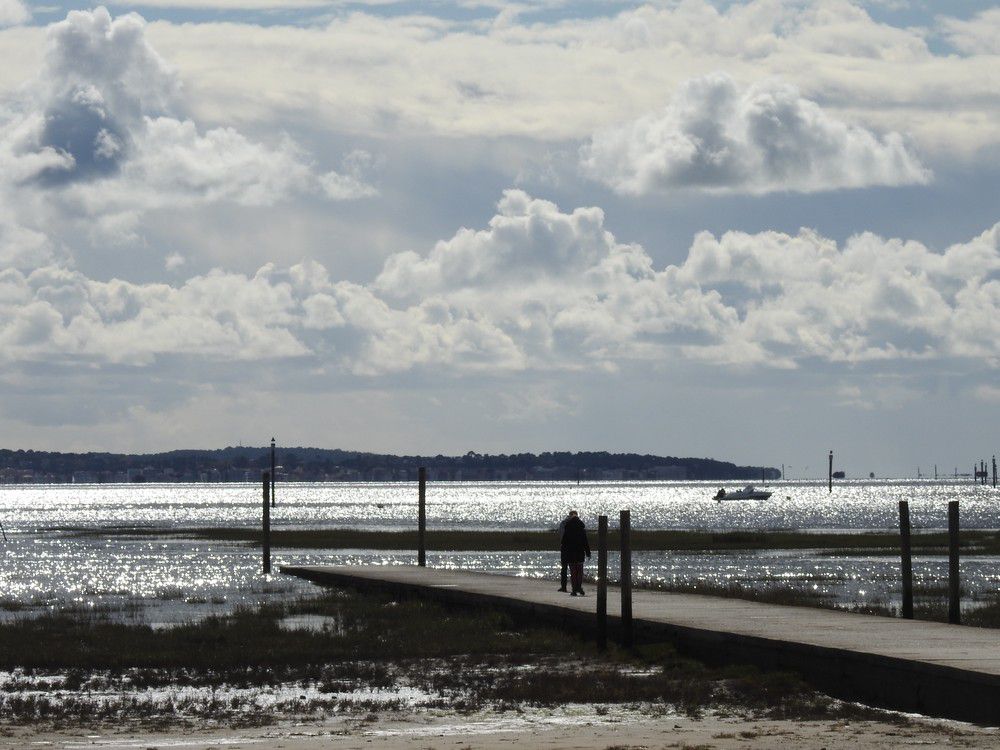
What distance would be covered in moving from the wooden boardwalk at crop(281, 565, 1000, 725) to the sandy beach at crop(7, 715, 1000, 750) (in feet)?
1.54

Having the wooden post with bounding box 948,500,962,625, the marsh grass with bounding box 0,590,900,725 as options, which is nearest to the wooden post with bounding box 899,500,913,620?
the wooden post with bounding box 948,500,962,625

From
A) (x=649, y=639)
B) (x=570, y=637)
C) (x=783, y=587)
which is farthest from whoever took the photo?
(x=783, y=587)

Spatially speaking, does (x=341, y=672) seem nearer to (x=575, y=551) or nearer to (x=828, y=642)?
(x=828, y=642)

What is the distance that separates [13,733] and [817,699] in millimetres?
8873

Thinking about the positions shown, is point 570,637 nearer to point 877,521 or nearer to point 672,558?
point 672,558

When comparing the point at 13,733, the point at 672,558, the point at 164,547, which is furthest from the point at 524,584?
the point at 164,547

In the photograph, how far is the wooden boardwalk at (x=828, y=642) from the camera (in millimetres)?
17406

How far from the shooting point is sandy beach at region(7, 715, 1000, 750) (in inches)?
637

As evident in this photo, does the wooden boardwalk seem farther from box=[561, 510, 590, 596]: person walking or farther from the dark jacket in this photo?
the dark jacket

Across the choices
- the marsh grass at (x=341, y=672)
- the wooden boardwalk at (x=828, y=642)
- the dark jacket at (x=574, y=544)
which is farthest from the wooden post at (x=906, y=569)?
the dark jacket at (x=574, y=544)

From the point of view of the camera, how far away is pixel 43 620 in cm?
3256

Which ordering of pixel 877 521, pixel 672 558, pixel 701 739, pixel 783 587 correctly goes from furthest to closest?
1. pixel 877 521
2. pixel 672 558
3. pixel 783 587
4. pixel 701 739

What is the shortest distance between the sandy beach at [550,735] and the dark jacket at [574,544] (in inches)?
544

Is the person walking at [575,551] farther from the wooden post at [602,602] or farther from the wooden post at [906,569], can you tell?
the wooden post at [602,602]
